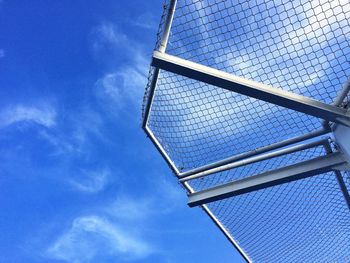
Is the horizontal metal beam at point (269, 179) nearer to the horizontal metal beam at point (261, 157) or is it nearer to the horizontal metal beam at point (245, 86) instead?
the horizontal metal beam at point (261, 157)

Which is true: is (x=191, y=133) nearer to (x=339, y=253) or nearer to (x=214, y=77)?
(x=214, y=77)

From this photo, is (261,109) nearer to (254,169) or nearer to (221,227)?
(254,169)

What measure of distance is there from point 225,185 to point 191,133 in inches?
27.8

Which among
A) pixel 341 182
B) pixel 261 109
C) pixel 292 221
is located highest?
pixel 261 109

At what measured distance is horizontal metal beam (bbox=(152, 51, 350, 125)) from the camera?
3280 mm

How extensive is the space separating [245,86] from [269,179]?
1.43m

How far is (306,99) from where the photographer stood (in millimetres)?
3373

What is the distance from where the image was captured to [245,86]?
3.33 meters

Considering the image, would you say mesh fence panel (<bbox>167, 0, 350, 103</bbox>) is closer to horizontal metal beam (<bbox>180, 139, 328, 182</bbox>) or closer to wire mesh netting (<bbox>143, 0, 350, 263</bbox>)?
wire mesh netting (<bbox>143, 0, 350, 263</bbox>)

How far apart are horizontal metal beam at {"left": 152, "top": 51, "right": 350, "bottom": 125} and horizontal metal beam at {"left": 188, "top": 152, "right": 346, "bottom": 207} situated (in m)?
0.80

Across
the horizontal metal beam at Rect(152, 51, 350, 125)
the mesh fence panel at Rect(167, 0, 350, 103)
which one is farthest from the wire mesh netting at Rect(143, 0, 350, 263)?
the horizontal metal beam at Rect(152, 51, 350, 125)

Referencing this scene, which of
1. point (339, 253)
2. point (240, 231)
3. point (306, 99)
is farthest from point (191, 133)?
point (339, 253)

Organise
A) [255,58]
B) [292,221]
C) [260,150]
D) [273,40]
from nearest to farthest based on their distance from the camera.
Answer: [273,40] → [255,58] → [260,150] → [292,221]

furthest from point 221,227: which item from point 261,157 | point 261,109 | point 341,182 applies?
point 261,109
